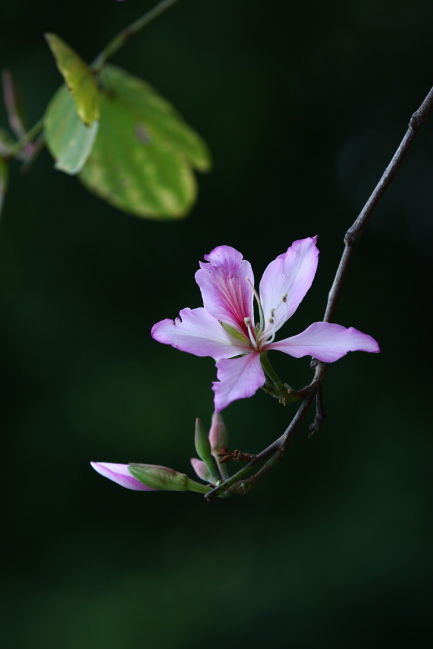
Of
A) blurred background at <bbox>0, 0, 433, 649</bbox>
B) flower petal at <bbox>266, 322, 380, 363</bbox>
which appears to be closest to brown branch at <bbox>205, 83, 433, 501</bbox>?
flower petal at <bbox>266, 322, 380, 363</bbox>

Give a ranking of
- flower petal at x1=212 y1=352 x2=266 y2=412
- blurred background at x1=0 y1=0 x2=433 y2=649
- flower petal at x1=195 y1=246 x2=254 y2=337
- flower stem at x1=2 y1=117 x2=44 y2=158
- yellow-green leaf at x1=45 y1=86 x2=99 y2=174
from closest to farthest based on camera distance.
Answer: flower petal at x1=212 y1=352 x2=266 y2=412, flower petal at x1=195 y1=246 x2=254 y2=337, yellow-green leaf at x1=45 y1=86 x2=99 y2=174, flower stem at x1=2 y1=117 x2=44 y2=158, blurred background at x1=0 y1=0 x2=433 y2=649

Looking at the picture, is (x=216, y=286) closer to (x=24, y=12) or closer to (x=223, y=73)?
(x=223, y=73)

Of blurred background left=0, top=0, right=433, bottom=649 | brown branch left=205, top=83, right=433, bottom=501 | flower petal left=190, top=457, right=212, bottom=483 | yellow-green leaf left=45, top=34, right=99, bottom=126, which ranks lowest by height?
blurred background left=0, top=0, right=433, bottom=649

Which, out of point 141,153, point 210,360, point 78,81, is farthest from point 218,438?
point 210,360

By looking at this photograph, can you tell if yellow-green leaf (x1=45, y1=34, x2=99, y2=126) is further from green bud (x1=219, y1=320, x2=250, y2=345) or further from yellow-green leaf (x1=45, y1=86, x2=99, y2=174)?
green bud (x1=219, y1=320, x2=250, y2=345)

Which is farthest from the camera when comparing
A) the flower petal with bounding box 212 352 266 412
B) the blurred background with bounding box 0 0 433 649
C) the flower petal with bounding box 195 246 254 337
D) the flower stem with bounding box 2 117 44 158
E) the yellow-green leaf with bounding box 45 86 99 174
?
the blurred background with bounding box 0 0 433 649

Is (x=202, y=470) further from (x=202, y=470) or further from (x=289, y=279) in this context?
(x=289, y=279)

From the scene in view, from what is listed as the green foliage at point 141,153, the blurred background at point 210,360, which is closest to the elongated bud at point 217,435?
the green foliage at point 141,153
